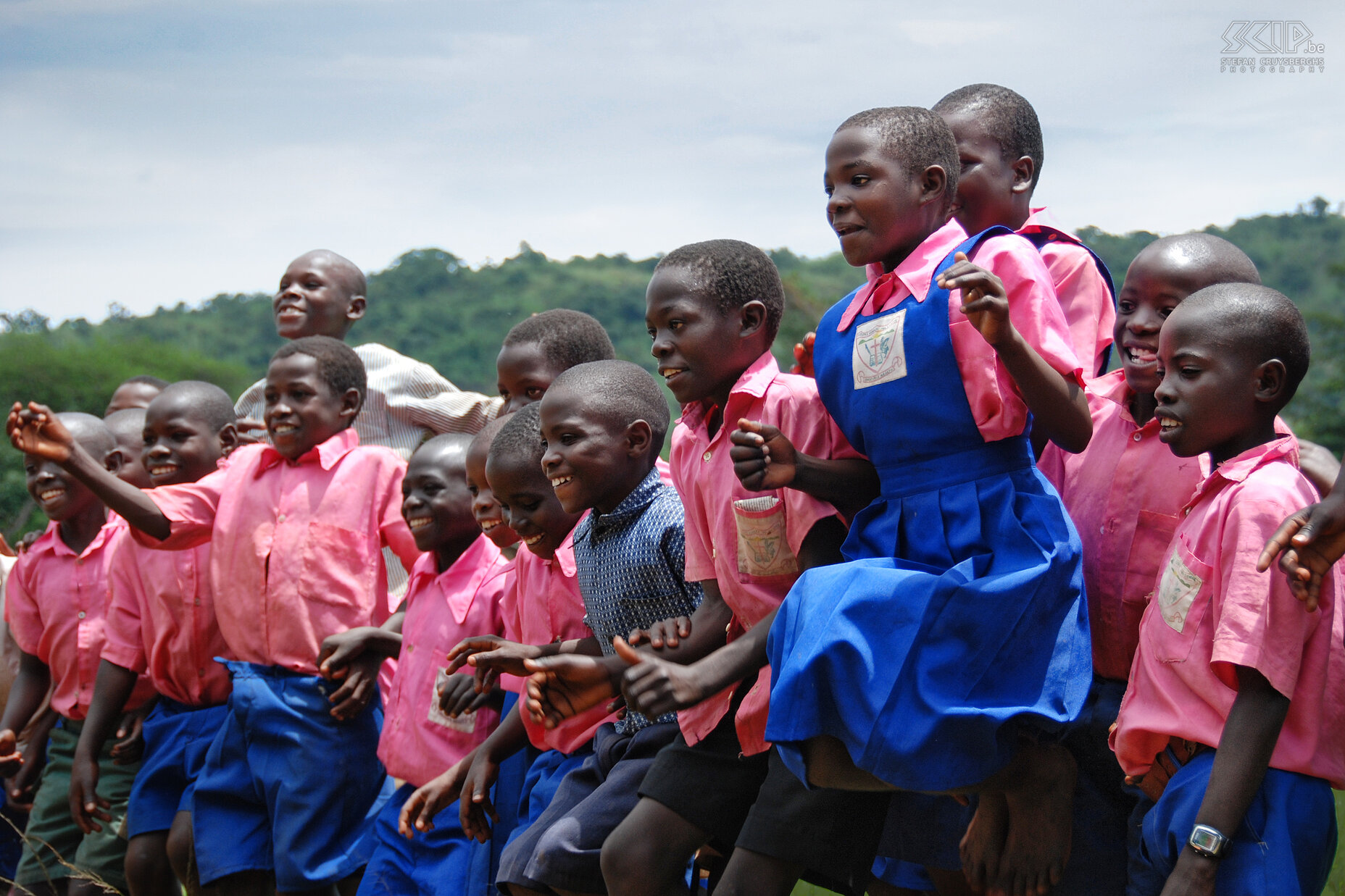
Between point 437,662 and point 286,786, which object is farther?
point 286,786

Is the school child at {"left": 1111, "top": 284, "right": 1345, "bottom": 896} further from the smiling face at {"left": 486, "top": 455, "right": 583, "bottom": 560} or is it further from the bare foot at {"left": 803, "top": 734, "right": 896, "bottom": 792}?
the smiling face at {"left": 486, "top": 455, "right": 583, "bottom": 560}

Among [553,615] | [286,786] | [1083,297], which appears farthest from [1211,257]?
[286,786]

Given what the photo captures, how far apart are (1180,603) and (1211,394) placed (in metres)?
0.43

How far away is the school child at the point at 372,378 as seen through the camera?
5438mm

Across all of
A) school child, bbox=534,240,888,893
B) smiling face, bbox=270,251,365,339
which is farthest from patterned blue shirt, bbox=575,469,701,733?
smiling face, bbox=270,251,365,339

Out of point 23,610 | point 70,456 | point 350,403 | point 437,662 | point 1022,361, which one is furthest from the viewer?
point 23,610

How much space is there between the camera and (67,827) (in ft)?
16.6

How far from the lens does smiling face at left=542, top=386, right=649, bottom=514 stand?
3.26 metres

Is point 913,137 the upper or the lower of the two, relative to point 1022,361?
upper

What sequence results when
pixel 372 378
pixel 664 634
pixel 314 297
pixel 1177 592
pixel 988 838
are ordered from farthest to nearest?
pixel 314 297
pixel 372 378
pixel 664 634
pixel 988 838
pixel 1177 592

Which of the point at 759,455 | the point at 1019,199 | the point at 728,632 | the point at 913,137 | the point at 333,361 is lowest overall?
the point at 728,632

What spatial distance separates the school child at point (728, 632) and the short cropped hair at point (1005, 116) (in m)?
0.89

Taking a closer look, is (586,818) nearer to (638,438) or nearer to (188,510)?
(638,438)

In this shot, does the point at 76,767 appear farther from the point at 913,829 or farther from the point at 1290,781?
the point at 1290,781
